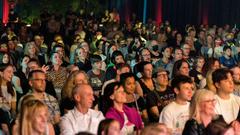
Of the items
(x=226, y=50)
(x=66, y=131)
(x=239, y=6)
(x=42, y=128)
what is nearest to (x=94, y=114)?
(x=66, y=131)

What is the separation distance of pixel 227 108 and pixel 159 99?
114 centimetres

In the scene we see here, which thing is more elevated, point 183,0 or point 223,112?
point 183,0

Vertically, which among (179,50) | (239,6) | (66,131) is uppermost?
(239,6)

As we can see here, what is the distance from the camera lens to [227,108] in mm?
8203

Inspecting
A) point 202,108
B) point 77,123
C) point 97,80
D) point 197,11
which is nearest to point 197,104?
point 202,108

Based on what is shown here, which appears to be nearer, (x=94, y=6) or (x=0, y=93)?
(x=0, y=93)

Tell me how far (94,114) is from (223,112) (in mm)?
1722

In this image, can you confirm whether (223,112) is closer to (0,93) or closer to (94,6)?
(0,93)

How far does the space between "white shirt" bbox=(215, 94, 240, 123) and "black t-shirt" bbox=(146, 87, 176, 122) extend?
37.2 inches

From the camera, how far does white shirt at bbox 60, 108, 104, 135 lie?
707 centimetres

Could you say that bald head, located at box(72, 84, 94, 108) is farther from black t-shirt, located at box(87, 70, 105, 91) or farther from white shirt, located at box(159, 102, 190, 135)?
black t-shirt, located at box(87, 70, 105, 91)

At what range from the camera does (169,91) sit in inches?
362

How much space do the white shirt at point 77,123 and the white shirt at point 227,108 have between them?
1.69m

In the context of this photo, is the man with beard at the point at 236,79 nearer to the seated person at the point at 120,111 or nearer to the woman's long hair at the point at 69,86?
the seated person at the point at 120,111
